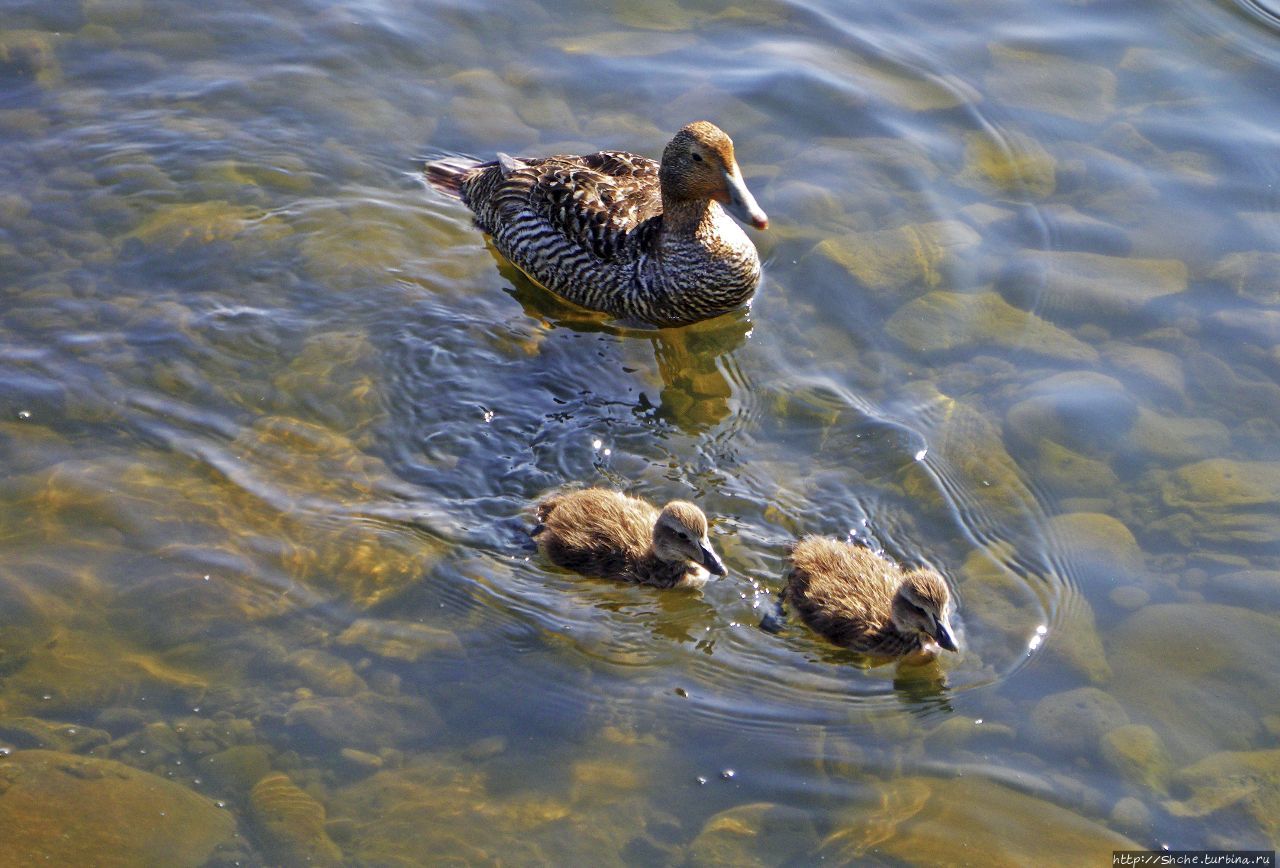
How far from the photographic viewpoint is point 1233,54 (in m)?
9.20

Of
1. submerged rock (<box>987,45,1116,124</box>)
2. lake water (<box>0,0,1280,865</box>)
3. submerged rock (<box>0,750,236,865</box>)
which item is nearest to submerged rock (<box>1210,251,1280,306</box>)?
lake water (<box>0,0,1280,865</box>)

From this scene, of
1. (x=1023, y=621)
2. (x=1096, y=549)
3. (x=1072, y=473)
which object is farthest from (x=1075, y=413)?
(x=1023, y=621)

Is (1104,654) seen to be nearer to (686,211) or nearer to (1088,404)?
(1088,404)

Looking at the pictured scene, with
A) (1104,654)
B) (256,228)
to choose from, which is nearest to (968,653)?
(1104,654)

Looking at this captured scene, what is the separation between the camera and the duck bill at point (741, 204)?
730 centimetres

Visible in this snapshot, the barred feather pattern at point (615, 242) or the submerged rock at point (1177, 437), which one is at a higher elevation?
the barred feather pattern at point (615, 242)

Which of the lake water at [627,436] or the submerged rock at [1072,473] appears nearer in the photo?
the lake water at [627,436]

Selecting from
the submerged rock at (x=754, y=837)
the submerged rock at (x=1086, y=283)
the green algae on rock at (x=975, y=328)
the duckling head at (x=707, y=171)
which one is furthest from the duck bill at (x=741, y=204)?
the submerged rock at (x=754, y=837)

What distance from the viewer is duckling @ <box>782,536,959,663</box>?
5242 millimetres

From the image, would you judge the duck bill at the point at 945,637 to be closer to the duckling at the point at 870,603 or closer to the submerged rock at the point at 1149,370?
the duckling at the point at 870,603

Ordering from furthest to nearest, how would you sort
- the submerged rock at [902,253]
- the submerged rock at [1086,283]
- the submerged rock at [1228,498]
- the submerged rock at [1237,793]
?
the submerged rock at [902,253] < the submerged rock at [1086,283] < the submerged rock at [1228,498] < the submerged rock at [1237,793]

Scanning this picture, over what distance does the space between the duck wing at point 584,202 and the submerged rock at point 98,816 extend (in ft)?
13.0

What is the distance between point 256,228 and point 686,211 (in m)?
2.50

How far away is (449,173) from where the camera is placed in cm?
845
